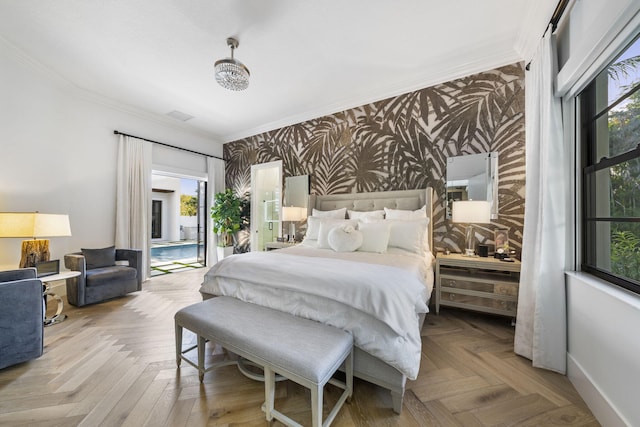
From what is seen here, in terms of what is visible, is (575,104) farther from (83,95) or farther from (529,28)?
(83,95)

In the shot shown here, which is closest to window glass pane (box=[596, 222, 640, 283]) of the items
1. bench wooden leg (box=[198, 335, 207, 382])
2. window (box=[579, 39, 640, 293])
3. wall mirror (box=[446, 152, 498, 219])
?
window (box=[579, 39, 640, 293])

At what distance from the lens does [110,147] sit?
3.88 metres

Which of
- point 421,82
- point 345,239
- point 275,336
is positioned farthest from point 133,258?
point 421,82

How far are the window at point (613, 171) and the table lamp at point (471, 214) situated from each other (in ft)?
2.74

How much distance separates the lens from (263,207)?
5164 millimetres

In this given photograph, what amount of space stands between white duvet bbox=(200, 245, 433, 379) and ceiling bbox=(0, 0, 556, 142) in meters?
2.25

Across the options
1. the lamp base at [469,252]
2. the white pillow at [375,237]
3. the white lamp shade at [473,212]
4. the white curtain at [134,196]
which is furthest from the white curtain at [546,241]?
the white curtain at [134,196]

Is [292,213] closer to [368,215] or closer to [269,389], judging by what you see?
[368,215]

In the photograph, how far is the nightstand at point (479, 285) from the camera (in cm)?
234

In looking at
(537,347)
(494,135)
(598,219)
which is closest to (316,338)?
(537,347)

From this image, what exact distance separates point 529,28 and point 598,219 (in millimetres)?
1895

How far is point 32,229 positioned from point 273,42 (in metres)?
3.22

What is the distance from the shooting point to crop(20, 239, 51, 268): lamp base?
2568 mm

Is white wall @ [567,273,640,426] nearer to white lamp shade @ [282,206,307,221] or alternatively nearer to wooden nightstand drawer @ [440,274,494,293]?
wooden nightstand drawer @ [440,274,494,293]
